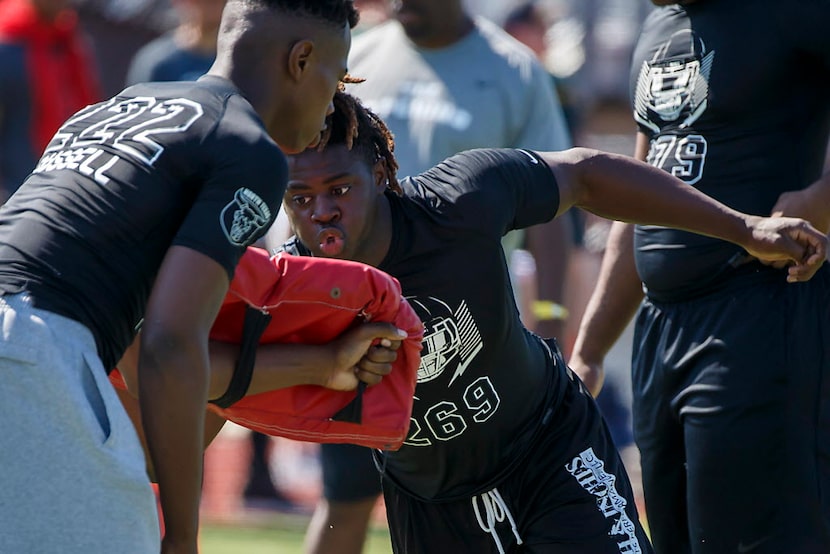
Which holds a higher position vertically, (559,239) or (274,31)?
(274,31)

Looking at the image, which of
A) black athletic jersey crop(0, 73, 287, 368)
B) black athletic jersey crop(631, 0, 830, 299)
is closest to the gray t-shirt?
black athletic jersey crop(631, 0, 830, 299)

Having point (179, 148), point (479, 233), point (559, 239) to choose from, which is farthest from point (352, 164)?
point (559, 239)

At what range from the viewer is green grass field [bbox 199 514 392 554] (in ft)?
22.4

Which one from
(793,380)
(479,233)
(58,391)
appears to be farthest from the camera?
(793,380)

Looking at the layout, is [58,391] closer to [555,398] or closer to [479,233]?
[479,233]

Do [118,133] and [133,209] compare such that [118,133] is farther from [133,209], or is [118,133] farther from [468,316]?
[468,316]

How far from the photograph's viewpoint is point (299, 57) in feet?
9.85

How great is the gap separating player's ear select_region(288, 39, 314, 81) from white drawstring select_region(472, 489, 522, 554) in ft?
4.29

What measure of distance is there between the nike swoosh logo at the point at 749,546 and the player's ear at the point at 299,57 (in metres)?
1.82

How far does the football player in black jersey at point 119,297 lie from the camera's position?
254 cm

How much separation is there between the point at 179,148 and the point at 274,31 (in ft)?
1.35

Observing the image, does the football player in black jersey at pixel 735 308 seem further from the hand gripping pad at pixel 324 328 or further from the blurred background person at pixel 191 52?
the blurred background person at pixel 191 52

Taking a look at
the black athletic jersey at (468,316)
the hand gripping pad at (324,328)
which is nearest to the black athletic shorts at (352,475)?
the black athletic jersey at (468,316)

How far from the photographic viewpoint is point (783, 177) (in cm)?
397
